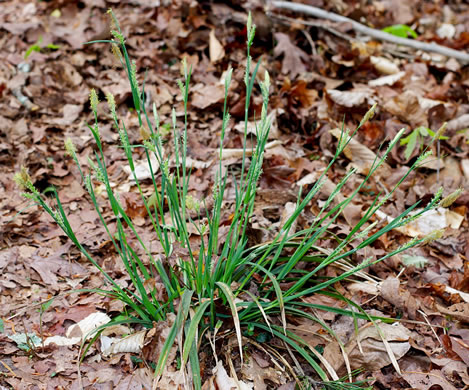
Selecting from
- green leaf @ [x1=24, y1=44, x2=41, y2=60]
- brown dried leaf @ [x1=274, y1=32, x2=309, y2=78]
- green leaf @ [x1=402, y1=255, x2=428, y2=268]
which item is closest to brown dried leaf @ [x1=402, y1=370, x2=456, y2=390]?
green leaf @ [x1=402, y1=255, x2=428, y2=268]

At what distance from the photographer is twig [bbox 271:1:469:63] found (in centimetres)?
371

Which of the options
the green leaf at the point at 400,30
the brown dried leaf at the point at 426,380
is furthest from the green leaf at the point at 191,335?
the green leaf at the point at 400,30

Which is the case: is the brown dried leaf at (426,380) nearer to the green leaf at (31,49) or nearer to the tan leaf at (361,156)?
the tan leaf at (361,156)

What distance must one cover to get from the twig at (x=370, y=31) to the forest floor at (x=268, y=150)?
0.25 ft

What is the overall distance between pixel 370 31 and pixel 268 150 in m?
1.76

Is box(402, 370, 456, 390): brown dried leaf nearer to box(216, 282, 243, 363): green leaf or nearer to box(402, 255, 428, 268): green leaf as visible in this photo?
box(402, 255, 428, 268): green leaf

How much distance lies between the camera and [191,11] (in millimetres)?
3736

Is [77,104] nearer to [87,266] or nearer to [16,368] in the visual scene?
[87,266]

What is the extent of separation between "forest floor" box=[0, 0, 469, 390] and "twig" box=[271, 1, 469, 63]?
0.25 ft

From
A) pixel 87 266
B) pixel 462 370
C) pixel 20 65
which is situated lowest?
pixel 462 370

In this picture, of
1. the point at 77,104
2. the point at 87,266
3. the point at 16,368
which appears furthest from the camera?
the point at 77,104

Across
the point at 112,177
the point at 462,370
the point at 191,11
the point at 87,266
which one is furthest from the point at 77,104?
the point at 462,370

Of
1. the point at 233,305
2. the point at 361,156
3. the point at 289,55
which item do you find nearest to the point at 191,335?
the point at 233,305

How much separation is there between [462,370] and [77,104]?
2848 mm
